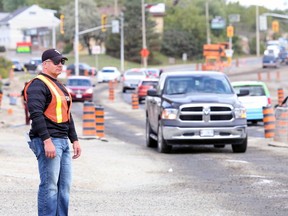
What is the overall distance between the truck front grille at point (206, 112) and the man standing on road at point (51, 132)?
1066 cm

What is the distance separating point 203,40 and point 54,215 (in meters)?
120

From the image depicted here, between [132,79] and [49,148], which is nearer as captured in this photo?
[49,148]

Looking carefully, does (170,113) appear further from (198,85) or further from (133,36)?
(133,36)

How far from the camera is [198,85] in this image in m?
21.0

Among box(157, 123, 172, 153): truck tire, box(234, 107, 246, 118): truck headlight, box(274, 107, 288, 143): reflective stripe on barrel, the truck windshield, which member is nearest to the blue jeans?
box(157, 123, 172, 153): truck tire

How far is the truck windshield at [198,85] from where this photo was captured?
20953 millimetres

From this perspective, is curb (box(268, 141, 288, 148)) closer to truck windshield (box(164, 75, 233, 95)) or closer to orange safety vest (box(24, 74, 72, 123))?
truck windshield (box(164, 75, 233, 95))

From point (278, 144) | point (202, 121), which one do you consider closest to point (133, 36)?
point (278, 144)

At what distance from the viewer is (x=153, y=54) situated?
120 metres

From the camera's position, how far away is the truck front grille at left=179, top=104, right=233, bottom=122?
19859 mm

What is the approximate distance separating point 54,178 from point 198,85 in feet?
39.8

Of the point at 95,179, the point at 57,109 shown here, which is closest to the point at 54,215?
the point at 57,109

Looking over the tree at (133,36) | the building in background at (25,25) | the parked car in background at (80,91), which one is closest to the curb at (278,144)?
the parked car in background at (80,91)

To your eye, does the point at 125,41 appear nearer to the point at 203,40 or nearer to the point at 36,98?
the point at 203,40
